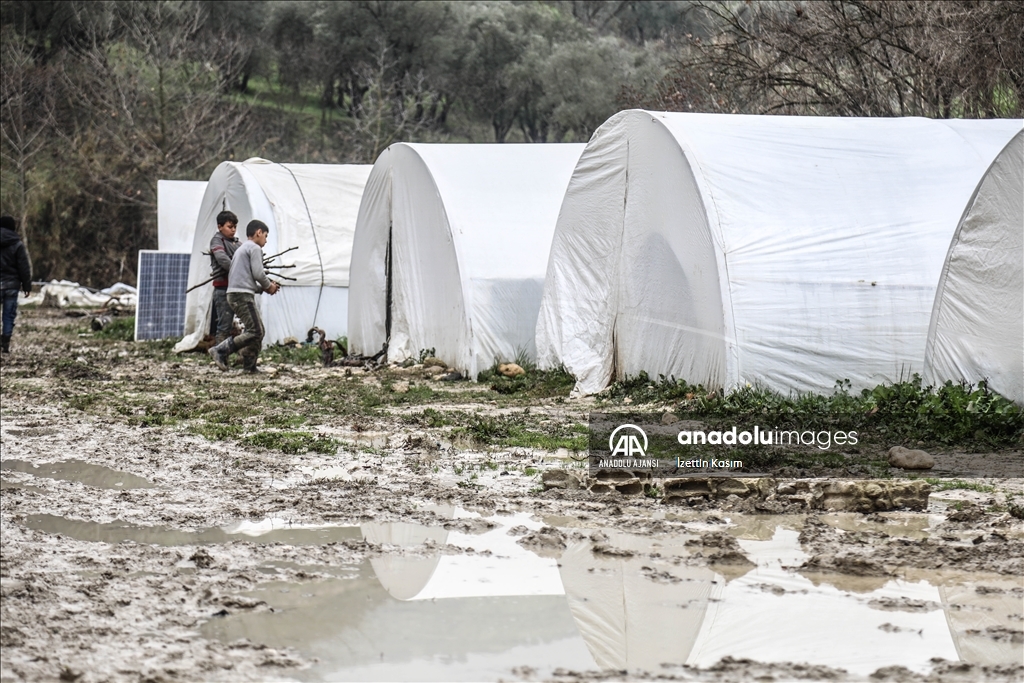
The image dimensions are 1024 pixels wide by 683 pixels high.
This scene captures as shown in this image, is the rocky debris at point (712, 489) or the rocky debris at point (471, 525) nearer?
the rocky debris at point (471, 525)

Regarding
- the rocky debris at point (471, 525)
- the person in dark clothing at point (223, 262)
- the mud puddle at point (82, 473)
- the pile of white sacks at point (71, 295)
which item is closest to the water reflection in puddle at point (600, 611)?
the rocky debris at point (471, 525)

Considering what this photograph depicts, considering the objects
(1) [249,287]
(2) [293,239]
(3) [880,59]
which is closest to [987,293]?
(1) [249,287]

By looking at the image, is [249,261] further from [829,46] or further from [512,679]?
[512,679]

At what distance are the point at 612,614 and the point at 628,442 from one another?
3807 mm

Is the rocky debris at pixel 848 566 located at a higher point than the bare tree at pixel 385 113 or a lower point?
lower

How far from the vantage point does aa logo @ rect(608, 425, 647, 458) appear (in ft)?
26.2

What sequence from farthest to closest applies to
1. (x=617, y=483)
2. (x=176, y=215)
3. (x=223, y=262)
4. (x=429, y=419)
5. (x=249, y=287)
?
1. (x=176, y=215)
2. (x=223, y=262)
3. (x=249, y=287)
4. (x=429, y=419)
5. (x=617, y=483)

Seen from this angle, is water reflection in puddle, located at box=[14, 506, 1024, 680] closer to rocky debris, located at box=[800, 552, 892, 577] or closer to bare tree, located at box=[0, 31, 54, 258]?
rocky debris, located at box=[800, 552, 892, 577]

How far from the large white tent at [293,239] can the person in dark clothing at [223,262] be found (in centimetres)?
226

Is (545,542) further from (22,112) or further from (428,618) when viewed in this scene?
(22,112)

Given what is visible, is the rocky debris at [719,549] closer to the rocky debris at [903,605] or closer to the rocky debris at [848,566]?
the rocky debris at [848,566]

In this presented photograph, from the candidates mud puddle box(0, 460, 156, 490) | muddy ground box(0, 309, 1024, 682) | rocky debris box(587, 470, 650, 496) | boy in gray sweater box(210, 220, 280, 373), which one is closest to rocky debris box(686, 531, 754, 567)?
muddy ground box(0, 309, 1024, 682)

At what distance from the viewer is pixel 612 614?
15.0 feet

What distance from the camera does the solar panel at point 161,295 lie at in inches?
739
